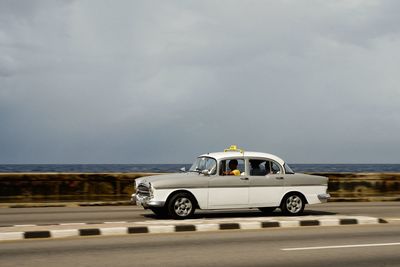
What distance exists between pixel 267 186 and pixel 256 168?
0.50 meters

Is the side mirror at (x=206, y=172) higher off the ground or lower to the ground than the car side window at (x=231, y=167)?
lower

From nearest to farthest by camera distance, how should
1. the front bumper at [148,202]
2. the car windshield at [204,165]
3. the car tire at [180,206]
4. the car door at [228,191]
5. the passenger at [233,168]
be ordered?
1. the front bumper at [148,202]
2. the car tire at [180,206]
3. the car door at [228,191]
4. the car windshield at [204,165]
5. the passenger at [233,168]

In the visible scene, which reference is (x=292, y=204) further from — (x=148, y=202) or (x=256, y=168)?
(x=148, y=202)

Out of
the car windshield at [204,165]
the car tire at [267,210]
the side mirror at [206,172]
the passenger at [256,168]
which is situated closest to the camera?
the side mirror at [206,172]

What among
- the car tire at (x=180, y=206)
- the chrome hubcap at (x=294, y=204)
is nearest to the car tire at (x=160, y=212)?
the car tire at (x=180, y=206)

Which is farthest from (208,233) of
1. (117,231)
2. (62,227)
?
(62,227)

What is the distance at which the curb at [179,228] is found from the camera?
1127 cm

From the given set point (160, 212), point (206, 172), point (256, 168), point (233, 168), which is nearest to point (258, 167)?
point (256, 168)

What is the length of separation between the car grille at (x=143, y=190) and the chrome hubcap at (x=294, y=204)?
3.49 m

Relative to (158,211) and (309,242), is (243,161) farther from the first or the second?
(309,242)

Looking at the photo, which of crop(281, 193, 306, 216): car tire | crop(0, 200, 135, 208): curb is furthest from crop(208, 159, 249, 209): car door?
crop(0, 200, 135, 208): curb

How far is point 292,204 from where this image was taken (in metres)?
16.2

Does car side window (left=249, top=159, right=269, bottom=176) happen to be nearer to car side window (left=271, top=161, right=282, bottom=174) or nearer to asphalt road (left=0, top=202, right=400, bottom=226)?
car side window (left=271, top=161, right=282, bottom=174)

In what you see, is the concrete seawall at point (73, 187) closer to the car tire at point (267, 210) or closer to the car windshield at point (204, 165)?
the car tire at point (267, 210)
